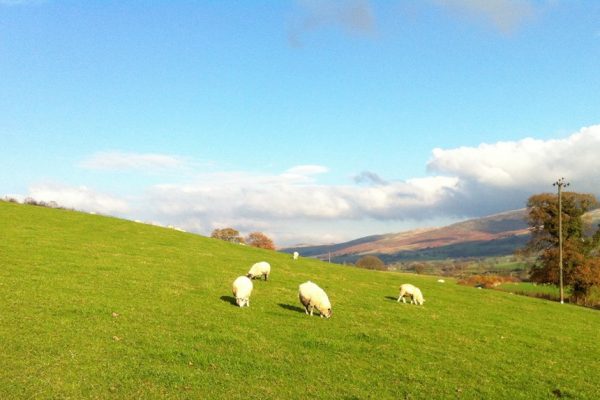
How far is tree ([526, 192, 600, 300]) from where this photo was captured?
213 ft

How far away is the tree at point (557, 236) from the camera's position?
64812 mm

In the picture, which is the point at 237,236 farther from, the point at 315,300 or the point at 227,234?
the point at 315,300

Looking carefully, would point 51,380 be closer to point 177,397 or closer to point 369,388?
point 177,397

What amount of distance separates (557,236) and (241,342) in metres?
68.4

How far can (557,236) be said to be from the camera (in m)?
68.9

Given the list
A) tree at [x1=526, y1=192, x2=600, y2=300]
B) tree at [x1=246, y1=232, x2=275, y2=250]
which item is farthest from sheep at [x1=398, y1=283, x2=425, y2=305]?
tree at [x1=246, y1=232, x2=275, y2=250]

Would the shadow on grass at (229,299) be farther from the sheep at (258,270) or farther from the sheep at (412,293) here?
the sheep at (412,293)

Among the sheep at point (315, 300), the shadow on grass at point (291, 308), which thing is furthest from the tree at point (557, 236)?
the sheep at point (315, 300)

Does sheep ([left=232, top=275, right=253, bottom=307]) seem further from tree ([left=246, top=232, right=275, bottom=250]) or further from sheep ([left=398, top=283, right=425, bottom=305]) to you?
tree ([left=246, top=232, right=275, bottom=250])

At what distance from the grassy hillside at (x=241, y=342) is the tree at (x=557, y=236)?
37.3 meters

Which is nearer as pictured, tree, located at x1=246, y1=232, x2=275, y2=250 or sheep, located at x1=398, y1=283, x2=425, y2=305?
sheep, located at x1=398, y1=283, x2=425, y2=305

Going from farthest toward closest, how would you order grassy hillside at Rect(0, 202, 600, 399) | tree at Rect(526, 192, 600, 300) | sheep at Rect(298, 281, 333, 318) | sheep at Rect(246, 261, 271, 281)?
tree at Rect(526, 192, 600, 300) < sheep at Rect(246, 261, 271, 281) < sheep at Rect(298, 281, 333, 318) < grassy hillside at Rect(0, 202, 600, 399)

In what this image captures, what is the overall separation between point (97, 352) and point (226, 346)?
4.23 metres

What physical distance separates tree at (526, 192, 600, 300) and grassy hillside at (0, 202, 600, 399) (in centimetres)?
3732
